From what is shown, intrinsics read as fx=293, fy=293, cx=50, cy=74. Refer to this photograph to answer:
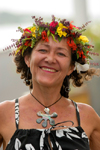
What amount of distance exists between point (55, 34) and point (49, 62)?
0.88ft

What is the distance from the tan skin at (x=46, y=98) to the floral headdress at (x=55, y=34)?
5 centimetres

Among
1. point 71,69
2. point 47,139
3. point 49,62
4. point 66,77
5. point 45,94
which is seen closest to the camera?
point 47,139

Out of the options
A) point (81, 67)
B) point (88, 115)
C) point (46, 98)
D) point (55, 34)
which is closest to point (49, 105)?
point (46, 98)

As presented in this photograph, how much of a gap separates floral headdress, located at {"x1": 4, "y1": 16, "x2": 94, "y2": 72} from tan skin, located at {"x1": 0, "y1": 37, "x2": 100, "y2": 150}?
2.1 inches

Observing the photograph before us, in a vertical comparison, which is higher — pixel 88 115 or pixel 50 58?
pixel 50 58

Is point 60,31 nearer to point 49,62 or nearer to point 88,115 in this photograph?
point 49,62

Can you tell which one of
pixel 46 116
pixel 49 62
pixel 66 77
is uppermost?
pixel 49 62

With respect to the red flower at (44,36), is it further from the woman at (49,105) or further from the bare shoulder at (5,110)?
the bare shoulder at (5,110)

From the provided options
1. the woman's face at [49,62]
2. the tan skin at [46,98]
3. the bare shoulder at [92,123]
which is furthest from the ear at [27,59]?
the bare shoulder at [92,123]

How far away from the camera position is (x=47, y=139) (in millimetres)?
2418

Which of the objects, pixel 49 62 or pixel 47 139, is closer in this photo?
pixel 47 139

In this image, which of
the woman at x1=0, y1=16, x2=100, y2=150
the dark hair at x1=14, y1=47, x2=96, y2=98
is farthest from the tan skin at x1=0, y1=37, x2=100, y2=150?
the dark hair at x1=14, y1=47, x2=96, y2=98

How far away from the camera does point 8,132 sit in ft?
7.97

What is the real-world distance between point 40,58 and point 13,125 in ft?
2.02
